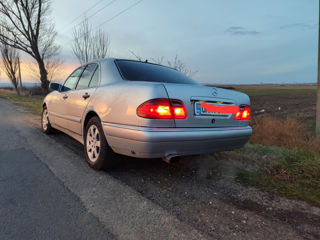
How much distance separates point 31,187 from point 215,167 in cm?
229

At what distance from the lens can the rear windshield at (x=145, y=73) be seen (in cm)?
262

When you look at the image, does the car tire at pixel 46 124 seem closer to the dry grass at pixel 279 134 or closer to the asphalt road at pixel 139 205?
the asphalt road at pixel 139 205

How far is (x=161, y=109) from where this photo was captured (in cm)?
197

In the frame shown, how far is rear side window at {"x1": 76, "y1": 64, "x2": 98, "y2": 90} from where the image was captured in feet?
10.3

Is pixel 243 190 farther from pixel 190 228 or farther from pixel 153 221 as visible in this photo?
pixel 153 221

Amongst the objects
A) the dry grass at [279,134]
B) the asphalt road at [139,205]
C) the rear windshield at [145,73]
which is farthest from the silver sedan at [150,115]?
the dry grass at [279,134]

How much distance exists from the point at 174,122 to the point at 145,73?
106cm

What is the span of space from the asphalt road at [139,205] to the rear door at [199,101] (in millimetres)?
741

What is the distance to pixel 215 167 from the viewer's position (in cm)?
292

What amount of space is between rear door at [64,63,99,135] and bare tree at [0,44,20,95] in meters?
29.3

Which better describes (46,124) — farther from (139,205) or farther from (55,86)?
(139,205)

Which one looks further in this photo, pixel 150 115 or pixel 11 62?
pixel 11 62

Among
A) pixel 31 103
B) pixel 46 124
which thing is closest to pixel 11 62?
pixel 31 103

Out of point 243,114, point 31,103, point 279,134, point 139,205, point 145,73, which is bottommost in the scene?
point 31,103
